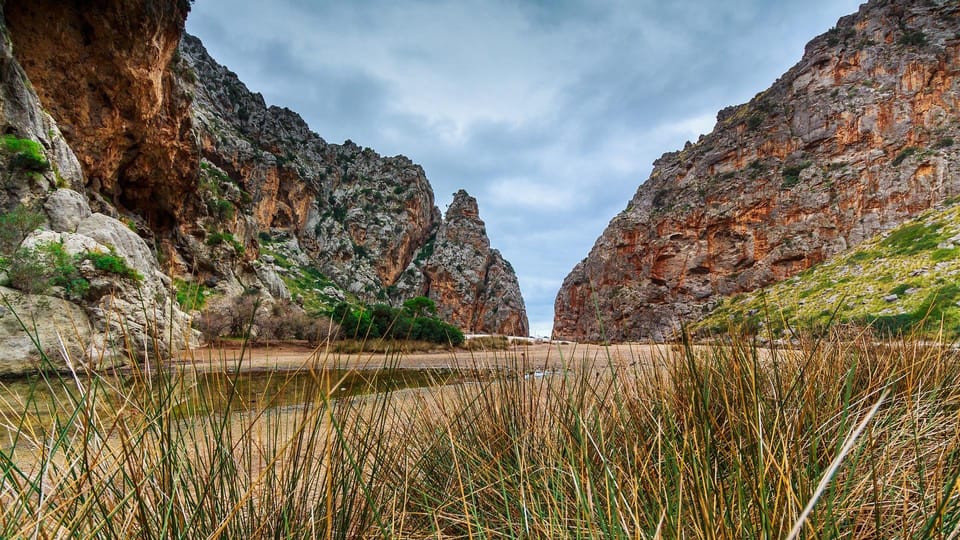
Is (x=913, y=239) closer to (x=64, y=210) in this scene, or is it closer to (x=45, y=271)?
(x=45, y=271)

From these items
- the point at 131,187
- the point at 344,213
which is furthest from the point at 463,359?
the point at 344,213

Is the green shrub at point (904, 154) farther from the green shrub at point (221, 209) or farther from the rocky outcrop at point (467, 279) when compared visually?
the green shrub at point (221, 209)

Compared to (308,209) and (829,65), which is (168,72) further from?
(829,65)

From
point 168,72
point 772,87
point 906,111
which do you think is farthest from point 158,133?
point 772,87

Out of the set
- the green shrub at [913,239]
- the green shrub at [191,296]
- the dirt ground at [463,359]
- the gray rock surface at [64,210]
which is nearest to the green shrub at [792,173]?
the green shrub at [913,239]

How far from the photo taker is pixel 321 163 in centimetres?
6272

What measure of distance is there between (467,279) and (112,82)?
53.4 metres

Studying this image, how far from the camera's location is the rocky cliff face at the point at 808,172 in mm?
29422

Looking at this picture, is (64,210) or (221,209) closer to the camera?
(64,210)

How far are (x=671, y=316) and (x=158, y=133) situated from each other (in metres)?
45.6

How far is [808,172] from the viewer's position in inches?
1340

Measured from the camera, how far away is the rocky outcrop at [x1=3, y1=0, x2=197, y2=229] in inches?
599

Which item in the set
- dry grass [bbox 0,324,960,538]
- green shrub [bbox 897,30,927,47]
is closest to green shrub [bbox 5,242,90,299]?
dry grass [bbox 0,324,960,538]

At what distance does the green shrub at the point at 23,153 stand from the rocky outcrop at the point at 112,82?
4.30 m
